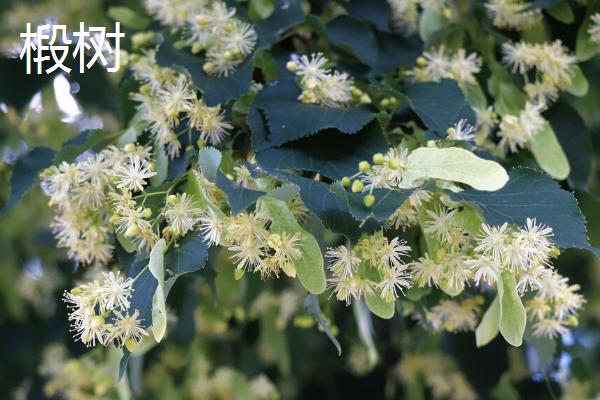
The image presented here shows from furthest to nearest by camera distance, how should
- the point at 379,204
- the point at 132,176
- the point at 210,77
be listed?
the point at 210,77 < the point at 132,176 < the point at 379,204

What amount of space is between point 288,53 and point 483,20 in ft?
1.01

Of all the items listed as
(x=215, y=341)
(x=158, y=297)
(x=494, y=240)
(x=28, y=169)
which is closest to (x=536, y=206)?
(x=494, y=240)

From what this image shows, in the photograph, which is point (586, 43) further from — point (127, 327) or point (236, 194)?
point (127, 327)

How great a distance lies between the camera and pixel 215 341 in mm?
1804

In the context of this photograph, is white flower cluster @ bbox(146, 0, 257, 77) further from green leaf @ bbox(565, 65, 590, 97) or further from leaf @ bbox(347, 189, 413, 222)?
green leaf @ bbox(565, 65, 590, 97)

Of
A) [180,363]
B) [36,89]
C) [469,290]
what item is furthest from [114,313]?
[180,363]

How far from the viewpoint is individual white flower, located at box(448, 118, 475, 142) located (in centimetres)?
91

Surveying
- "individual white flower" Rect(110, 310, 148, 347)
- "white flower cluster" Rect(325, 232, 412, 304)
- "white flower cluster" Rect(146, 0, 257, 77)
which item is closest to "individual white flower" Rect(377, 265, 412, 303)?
"white flower cluster" Rect(325, 232, 412, 304)

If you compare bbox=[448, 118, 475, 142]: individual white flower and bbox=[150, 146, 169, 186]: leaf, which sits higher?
bbox=[448, 118, 475, 142]: individual white flower

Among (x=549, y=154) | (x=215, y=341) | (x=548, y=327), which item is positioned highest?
(x=549, y=154)

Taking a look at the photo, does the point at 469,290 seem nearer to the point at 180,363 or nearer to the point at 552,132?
the point at 552,132

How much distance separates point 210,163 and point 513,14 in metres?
0.55

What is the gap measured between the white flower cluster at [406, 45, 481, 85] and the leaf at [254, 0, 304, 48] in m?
0.18

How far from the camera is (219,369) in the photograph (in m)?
1.66
